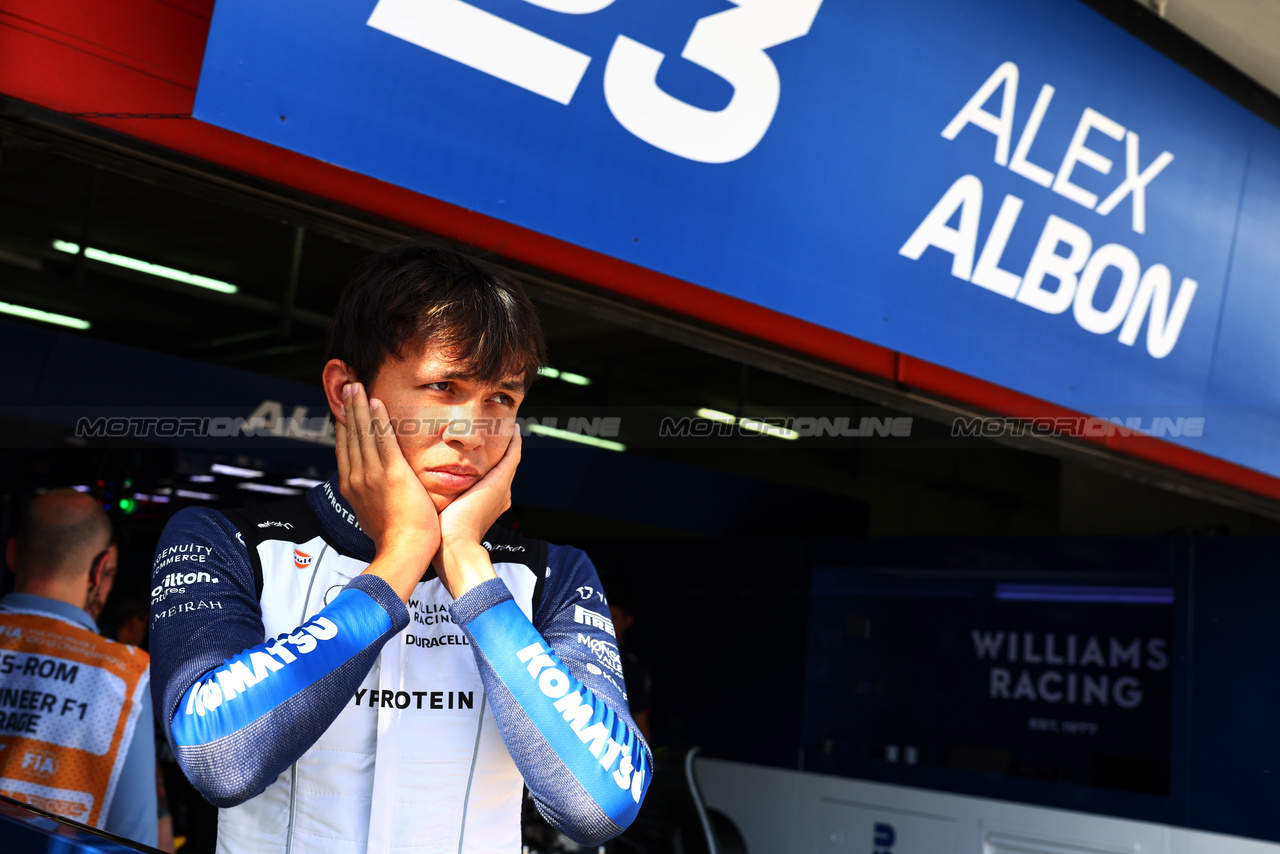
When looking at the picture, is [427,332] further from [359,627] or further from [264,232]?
[264,232]

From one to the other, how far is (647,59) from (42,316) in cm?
712

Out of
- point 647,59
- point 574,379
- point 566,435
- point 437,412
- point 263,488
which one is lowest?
point 437,412

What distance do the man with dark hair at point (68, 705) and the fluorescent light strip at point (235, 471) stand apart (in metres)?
3.30

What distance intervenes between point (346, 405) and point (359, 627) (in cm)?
24

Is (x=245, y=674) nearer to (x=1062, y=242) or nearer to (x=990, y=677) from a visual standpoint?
(x=1062, y=242)

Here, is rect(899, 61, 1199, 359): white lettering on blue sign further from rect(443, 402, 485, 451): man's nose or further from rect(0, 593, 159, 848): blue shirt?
rect(0, 593, 159, 848): blue shirt

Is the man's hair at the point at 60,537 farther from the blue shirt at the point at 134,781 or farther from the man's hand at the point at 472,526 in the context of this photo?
the man's hand at the point at 472,526

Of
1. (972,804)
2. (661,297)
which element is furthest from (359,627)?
(972,804)

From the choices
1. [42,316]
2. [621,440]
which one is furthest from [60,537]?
[42,316]

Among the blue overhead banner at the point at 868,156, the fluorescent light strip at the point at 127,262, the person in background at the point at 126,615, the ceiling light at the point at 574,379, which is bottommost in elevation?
the person in background at the point at 126,615

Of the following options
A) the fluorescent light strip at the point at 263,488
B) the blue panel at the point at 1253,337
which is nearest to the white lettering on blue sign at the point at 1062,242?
the blue panel at the point at 1253,337

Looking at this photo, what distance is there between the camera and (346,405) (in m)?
1.06

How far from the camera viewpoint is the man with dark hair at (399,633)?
0.90 m

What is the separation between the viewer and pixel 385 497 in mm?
999
